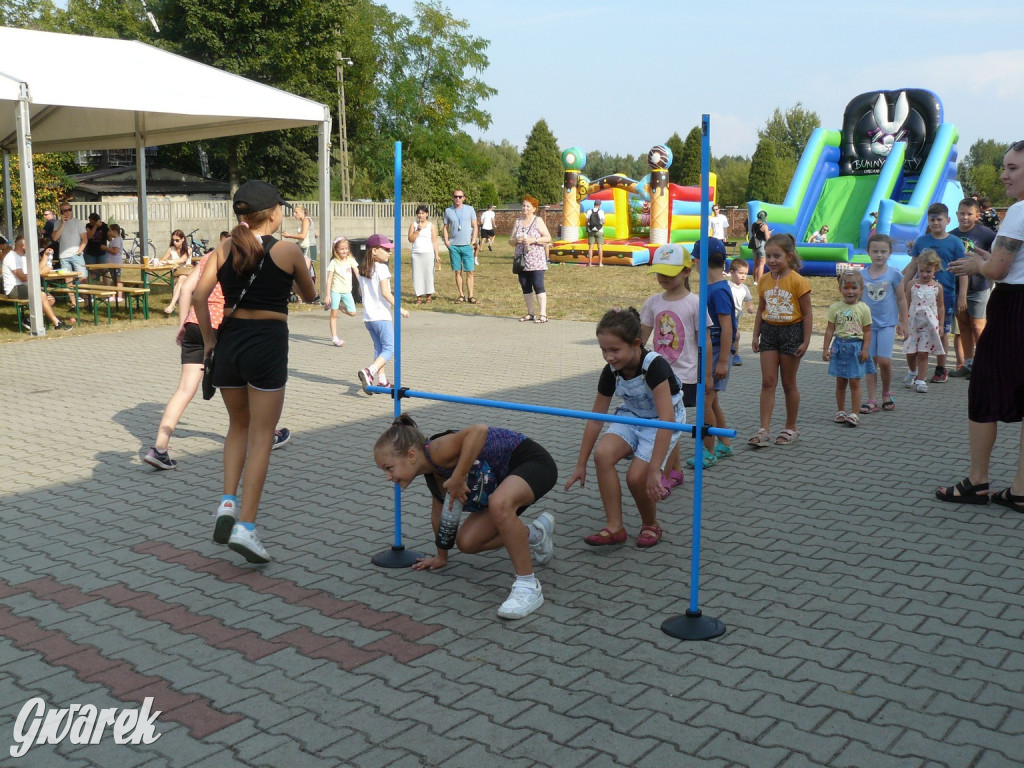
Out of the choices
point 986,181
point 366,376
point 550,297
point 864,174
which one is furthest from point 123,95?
point 986,181

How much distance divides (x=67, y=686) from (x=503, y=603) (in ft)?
5.87

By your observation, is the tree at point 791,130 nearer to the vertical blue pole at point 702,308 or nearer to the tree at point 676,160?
the tree at point 676,160

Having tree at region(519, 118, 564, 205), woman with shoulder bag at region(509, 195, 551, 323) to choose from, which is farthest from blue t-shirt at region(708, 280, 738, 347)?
tree at region(519, 118, 564, 205)

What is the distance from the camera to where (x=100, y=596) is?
452cm

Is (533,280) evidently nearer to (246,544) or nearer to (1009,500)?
(1009,500)

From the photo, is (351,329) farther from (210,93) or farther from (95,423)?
(95,423)

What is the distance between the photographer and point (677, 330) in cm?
598

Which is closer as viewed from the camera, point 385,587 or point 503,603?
point 503,603

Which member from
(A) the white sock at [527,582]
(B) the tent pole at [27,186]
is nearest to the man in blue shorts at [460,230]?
(B) the tent pole at [27,186]

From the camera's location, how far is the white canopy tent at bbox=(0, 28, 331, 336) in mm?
13039

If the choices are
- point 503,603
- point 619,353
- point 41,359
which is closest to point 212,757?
point 503,603

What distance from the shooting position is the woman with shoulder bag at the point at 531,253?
47.9 ft

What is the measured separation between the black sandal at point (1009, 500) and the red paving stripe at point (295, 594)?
372cm

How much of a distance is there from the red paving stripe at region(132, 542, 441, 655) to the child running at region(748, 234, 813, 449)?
3.92m
